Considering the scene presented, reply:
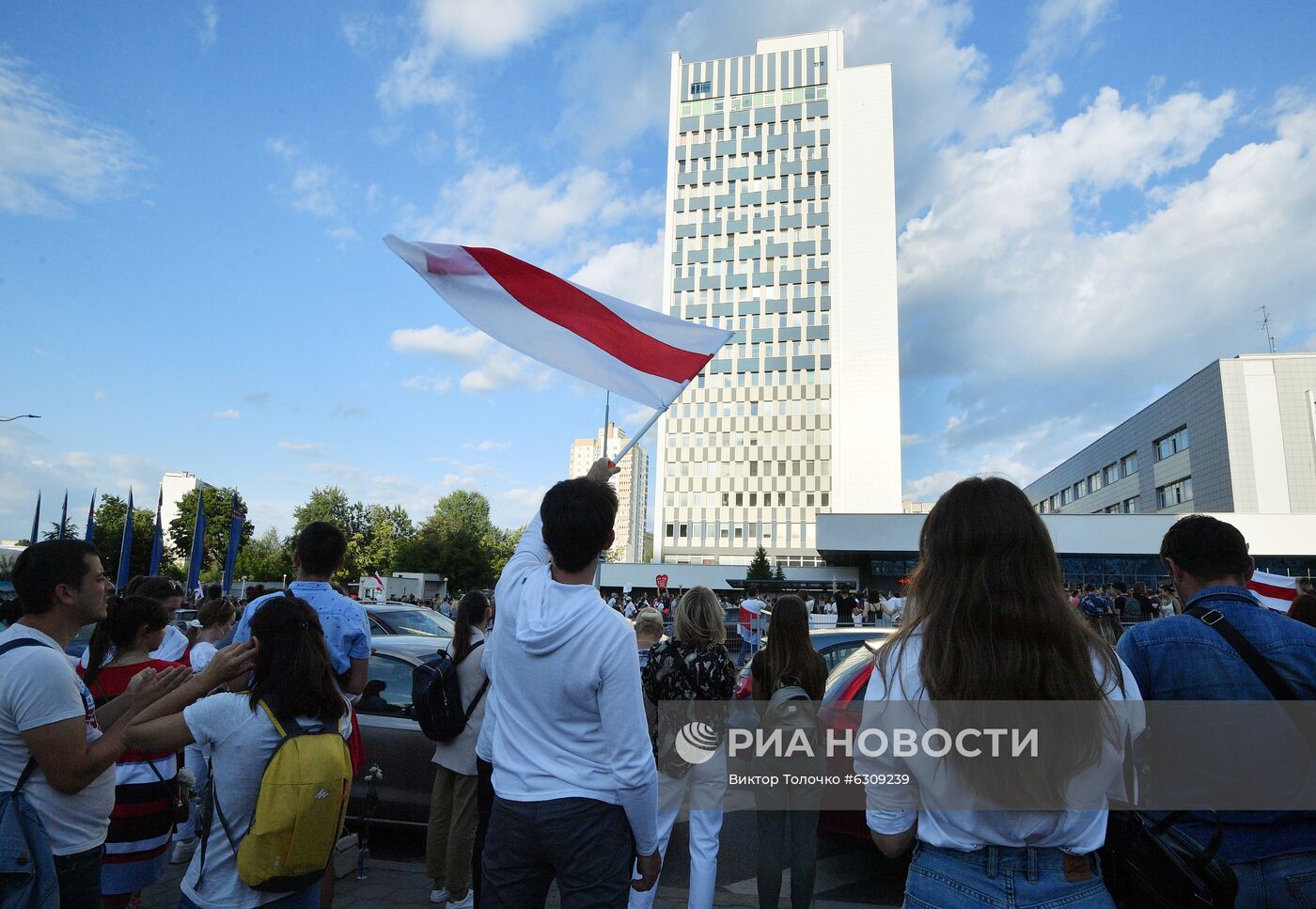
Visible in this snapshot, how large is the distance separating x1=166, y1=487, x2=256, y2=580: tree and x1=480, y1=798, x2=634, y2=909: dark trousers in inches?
3122

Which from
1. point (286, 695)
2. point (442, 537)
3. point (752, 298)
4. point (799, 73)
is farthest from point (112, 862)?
point (799, 73)

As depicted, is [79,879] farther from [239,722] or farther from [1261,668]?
[1261,668]

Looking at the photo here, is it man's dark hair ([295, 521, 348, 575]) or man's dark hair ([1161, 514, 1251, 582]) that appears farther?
man's dark hair ([295, 521, 348, 575])

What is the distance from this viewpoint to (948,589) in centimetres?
198

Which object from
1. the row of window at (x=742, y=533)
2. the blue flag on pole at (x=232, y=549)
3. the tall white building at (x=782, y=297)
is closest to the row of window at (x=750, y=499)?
the tall white building at (x=782, y=297)

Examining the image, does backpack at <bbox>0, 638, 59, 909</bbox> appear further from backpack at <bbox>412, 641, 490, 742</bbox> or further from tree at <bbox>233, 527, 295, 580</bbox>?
tree at <bbox>233, 527, 295, 580</bbox>

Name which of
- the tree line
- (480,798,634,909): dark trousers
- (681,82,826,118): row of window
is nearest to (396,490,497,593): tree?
the tree line

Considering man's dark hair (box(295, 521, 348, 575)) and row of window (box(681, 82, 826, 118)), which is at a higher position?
row of window (box(681, 82, 826, 118))

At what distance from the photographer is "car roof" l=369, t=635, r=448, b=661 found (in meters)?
6.33

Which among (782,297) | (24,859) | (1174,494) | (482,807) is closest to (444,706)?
(482,807)

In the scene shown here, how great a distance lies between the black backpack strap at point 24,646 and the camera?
2.60 meters

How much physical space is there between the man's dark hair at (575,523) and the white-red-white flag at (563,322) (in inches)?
90.2

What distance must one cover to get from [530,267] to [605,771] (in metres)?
3.61

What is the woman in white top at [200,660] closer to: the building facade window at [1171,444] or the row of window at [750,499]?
the building facade window at [1171,444]
